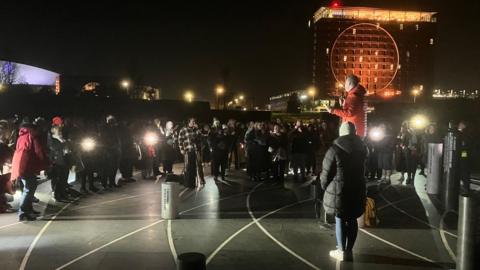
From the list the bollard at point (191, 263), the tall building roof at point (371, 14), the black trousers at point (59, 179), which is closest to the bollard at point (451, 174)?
the bollard at point (191, 263)

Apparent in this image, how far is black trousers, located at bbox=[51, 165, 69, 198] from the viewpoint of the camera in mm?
10922

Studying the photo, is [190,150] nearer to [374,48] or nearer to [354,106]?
[354,106]

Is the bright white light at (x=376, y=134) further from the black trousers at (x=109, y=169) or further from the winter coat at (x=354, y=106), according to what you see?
the black trousers at (x=109, y=169)

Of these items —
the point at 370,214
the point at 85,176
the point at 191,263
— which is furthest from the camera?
the point at 85,176

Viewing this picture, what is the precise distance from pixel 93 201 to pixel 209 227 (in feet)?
12.2

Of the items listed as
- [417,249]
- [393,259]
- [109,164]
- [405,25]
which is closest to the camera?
[393,259]

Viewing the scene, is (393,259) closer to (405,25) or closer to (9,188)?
(9,188)

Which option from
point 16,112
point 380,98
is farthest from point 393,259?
point 380,98

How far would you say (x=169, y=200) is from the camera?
29.6 ft

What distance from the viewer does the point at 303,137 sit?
48.2ft

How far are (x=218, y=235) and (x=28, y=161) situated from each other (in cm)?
386

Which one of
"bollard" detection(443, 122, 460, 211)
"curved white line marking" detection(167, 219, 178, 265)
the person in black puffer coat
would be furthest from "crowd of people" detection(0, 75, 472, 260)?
"curved white line marking" detection(167, 219, 178, 265)

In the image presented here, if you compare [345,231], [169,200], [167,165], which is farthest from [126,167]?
[345,231]

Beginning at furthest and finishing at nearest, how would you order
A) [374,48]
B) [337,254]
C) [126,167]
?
[374,48], [126,167], [337,254]
